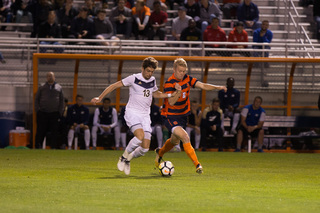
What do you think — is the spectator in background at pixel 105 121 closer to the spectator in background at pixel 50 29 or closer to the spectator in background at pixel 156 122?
the spectator in background at pixel 156 122

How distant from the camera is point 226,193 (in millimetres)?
7977

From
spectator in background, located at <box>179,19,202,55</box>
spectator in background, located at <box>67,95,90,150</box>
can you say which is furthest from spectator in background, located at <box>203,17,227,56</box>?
spectator in background, located at <box>67,95,90,150</box>

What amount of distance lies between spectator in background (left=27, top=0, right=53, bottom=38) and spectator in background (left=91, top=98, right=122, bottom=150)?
13.6ft

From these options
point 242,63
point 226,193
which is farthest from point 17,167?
point 242,63

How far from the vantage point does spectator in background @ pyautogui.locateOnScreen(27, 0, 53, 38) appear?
20706 millimetres

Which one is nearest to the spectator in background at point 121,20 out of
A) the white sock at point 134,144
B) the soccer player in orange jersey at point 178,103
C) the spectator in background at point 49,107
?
the spectator in background at point 49,107

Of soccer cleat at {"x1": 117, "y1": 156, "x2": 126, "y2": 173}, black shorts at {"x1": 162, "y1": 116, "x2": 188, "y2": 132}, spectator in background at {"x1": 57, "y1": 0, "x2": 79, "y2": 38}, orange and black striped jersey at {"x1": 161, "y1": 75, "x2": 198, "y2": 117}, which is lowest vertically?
soccer cleat at {"x1": 117, "y1": 156, "x2": 126, "y2": 173}

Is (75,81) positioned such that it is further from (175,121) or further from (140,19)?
(175,121)

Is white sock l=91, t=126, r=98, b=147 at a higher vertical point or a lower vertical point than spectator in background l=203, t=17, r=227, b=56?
lower

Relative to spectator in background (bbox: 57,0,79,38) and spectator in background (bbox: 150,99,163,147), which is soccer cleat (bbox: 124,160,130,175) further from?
spectator in background (bbox: 57,0,79,38)

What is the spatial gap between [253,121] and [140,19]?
5624mm

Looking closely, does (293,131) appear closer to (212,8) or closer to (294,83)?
(294,83)

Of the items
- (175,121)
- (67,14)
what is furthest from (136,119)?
(67,14)

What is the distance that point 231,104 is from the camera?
18062 mm
